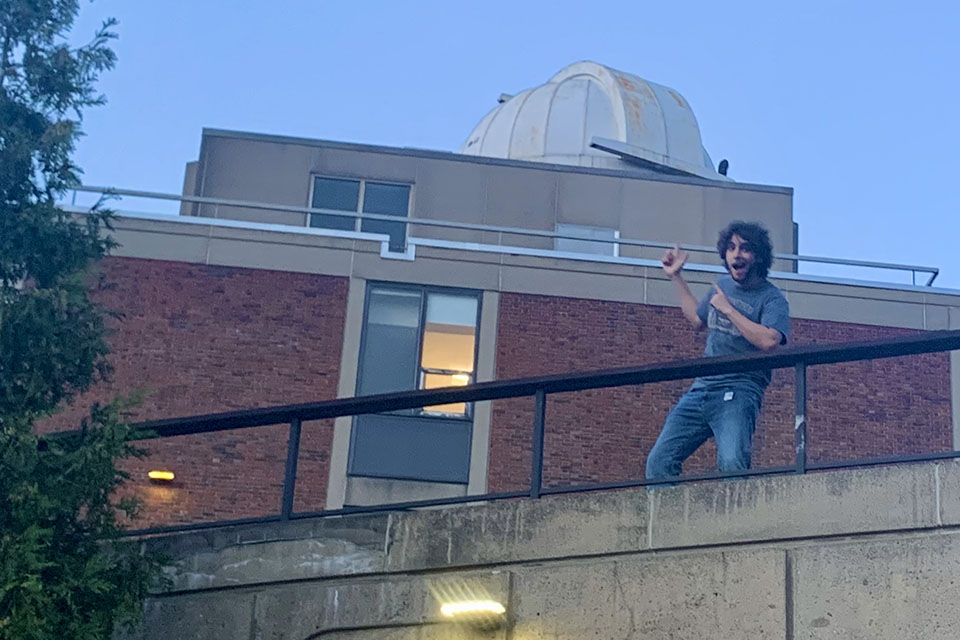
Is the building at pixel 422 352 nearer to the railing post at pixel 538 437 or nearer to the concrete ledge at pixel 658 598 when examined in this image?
the railing post at pixel 538 437

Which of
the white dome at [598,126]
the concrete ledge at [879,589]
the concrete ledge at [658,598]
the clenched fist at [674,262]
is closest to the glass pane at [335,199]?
the white dome at [598,126]

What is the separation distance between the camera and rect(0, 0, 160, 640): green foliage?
5.91m

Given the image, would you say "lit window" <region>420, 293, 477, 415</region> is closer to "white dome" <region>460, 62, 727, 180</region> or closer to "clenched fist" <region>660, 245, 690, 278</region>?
"white dome" <region>460, 62, 727, 180</region>

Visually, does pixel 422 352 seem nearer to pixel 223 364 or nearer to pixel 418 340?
pixel 418 340

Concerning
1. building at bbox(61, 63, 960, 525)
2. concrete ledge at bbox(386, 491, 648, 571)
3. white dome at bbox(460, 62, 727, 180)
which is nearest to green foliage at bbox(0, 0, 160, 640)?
concrete ledge at bbox(386, 491, 648, 571)

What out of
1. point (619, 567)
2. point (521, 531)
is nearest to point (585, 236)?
point (521, 531)

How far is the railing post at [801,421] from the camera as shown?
6.12m

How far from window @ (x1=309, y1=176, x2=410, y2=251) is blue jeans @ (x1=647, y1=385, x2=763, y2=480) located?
57.7 ft

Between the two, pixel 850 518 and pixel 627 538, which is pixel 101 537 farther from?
pixel 850 518

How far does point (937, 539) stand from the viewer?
18.7 feet

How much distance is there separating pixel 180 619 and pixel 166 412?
600 inches

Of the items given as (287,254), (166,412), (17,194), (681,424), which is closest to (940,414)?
(287,254)

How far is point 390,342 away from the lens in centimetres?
2242

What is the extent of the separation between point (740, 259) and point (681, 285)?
0.36 metres
